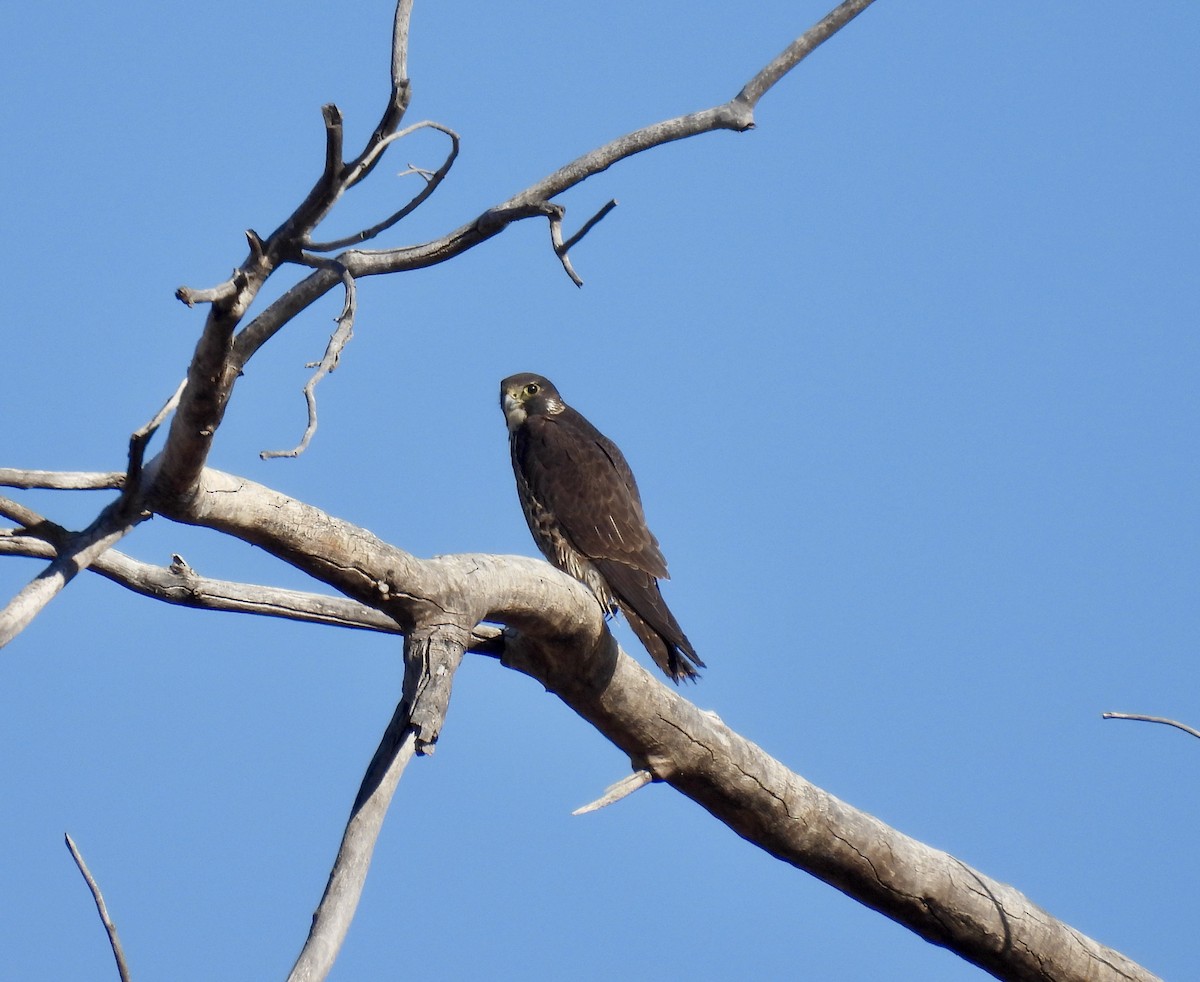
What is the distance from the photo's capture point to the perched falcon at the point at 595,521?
444 centimetres

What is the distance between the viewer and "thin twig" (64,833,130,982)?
6.42 feet

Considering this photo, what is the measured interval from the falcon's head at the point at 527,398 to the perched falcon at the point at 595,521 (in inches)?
3.5

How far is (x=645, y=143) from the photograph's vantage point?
8.39 ft

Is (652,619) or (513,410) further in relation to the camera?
(513,410)

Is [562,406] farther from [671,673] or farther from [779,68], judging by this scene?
[779,68]

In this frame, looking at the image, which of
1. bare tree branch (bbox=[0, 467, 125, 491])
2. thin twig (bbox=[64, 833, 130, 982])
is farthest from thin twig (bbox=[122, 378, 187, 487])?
thin twig (bbox=[64, 833, 130, 982])

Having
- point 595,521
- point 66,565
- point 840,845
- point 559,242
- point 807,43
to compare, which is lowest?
point 66,565

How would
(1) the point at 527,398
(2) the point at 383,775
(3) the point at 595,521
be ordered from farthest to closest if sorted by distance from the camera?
1. (1) the point at 527,398
2. (3) the point at 595,521
3. (2) the point at 383,775

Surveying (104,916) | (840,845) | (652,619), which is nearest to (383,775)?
(104,916)

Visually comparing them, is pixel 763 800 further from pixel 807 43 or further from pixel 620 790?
pixel 807 43

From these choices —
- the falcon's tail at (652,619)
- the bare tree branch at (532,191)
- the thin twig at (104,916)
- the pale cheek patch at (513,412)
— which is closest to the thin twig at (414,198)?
the bare tree branch at (532,191)

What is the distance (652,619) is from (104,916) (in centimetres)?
257

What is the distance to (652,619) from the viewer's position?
14.4 ft

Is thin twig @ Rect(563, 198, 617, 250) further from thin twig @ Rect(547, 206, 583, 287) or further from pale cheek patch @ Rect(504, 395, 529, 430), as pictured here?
pale cheek patch @ Rect(504, 395, 529, 430)
